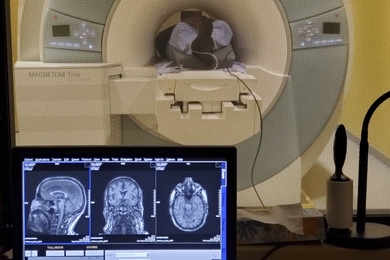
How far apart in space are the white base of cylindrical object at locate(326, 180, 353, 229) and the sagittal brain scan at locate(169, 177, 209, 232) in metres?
0.37

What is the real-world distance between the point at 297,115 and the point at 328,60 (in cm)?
18

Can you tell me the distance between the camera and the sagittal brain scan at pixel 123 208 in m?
1.09

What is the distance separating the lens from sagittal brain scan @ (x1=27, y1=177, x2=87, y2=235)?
109 cm

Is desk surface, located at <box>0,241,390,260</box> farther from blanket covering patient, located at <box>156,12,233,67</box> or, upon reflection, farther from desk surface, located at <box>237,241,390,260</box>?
blanket covering patient, located at <box>156,12,233,67</box>

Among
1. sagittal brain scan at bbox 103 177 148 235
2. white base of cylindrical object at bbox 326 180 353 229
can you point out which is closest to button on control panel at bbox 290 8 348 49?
white base of cylindrical object at bbox 326 180 353 229

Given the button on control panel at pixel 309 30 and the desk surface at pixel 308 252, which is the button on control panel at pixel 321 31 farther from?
the desk surface at pixel 308 252

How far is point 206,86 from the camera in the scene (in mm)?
1607

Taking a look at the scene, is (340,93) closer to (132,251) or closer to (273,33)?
(273,33)

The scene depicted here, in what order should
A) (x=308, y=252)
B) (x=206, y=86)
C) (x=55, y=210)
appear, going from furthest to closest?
Answer: 1. (x=206, y=86)
2. (x=308, y=252)
3. (x=55, y=210)

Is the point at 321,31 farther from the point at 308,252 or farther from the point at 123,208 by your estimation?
the point at 123,208

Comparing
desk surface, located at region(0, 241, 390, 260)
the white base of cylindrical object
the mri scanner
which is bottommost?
desk surface, located at region(0, 241, 390, 260)

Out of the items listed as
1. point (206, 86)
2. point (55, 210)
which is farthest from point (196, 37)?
point (55, 210)

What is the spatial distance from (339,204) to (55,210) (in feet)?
2.14

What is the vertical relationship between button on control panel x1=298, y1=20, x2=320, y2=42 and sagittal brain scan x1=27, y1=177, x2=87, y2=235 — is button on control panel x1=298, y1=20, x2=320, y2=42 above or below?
above
